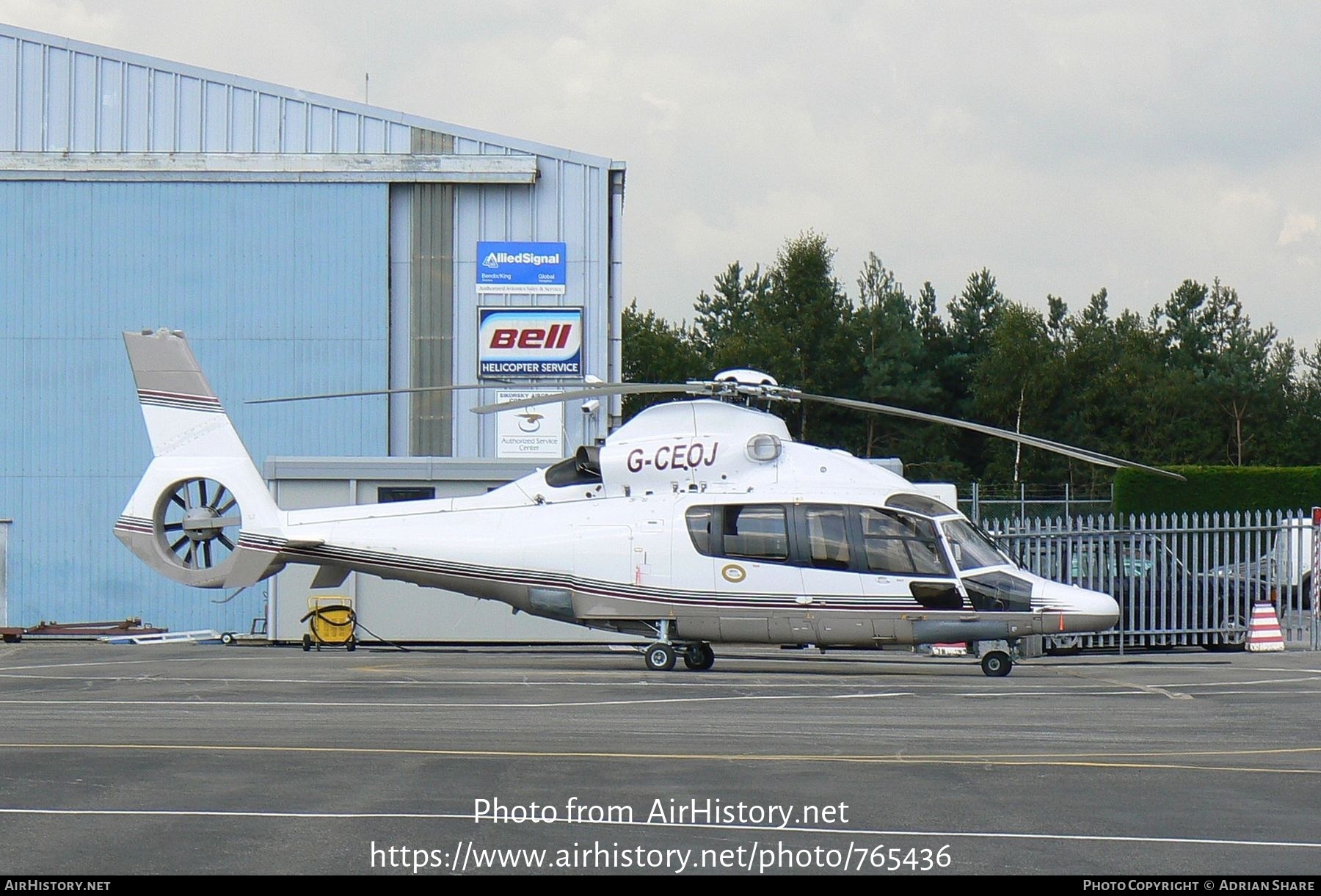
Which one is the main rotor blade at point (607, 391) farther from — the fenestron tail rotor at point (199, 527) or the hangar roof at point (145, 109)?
the hangar roof at point (145, 109)

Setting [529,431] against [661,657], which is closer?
[661,657]

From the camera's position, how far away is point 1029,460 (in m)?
62.9

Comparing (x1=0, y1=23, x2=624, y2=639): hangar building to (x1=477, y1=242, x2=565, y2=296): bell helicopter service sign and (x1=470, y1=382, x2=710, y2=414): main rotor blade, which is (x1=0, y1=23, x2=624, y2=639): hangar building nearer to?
(x1=477, y1=242, x2=565, y2=296): bell helicopter service sign

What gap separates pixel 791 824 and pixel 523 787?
6.15 ft

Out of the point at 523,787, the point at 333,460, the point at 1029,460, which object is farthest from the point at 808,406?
the point at 523,787

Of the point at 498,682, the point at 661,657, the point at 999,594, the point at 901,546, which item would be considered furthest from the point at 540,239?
the point at 999,594

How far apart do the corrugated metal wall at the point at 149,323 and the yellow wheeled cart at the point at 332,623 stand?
6123 mm

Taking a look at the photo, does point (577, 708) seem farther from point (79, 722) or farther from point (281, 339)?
point (281, 339)

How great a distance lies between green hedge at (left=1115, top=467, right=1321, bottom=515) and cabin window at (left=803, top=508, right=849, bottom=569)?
21.8m

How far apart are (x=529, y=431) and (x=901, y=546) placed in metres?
13.8

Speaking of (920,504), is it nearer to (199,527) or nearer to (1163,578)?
(1163,578)

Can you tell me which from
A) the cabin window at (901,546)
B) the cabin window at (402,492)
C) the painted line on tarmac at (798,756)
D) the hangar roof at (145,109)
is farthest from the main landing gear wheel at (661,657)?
the hangar roof at (145,109)

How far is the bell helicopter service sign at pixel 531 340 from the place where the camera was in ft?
95.2

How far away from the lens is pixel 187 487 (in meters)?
18.7
